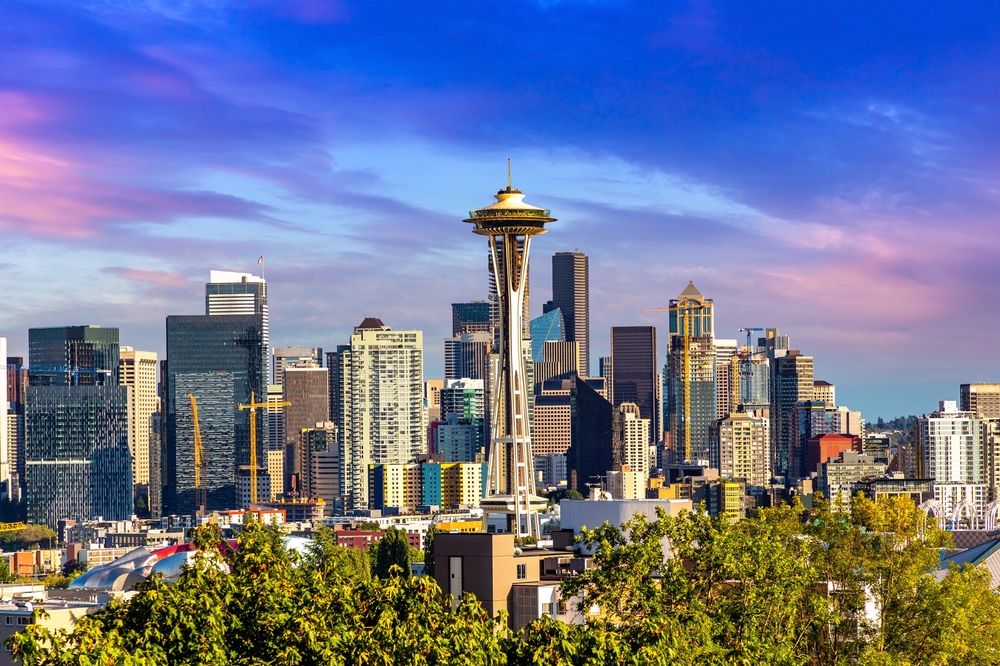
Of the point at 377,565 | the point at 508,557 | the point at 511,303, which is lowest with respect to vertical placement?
the point at 377,565

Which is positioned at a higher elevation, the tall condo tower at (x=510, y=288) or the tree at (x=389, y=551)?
the tall condo tower at (x=510, y=288)

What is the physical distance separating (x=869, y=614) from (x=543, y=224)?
111m

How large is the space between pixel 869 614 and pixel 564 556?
42.0 feet

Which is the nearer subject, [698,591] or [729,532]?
[698,591]

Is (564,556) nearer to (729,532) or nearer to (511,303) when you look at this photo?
(729,532)

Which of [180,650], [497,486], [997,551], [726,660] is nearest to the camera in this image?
[180,650]

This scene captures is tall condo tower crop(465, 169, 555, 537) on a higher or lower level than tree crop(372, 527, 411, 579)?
higher

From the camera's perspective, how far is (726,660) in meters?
45.7

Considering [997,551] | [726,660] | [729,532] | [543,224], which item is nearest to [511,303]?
[543,224]

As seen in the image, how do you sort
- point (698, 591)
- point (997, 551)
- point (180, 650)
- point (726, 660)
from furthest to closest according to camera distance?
point (997, 551)
point (698, 591)
point (726, 660)
point (180, 650)

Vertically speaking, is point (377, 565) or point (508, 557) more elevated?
point (508, 557)

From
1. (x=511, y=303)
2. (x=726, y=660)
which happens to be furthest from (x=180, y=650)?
(x=511, y=303)

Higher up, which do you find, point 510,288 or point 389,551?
point 510,288

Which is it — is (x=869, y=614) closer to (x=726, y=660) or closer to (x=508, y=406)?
(x=726, y=660)
